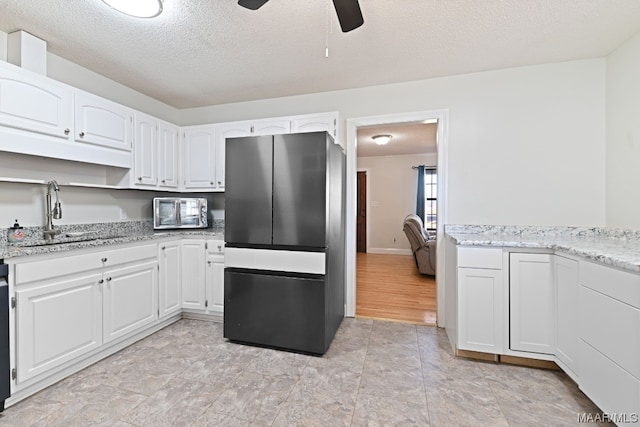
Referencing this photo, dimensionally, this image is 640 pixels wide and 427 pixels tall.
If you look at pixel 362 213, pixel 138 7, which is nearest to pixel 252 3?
pixel 138 7

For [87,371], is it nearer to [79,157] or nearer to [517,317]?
[79,157]

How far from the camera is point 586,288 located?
1612mm

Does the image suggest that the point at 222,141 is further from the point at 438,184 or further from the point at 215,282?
the point at 438,184

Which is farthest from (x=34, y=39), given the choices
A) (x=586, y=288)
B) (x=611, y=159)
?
(x=611, y=159)

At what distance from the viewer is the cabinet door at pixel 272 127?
2967 mm

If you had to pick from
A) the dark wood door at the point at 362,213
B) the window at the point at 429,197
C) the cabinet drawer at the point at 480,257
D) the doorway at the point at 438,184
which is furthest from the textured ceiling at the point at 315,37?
the dark wood door at the point at 362,213

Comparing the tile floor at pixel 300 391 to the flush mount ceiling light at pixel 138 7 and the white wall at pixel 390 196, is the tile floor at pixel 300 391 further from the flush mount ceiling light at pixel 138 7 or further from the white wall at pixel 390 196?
the white wall at pixel 390 196

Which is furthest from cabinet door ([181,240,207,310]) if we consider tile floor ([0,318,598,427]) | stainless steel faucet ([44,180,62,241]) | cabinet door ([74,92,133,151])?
cabinet door ([74,92,133,151])

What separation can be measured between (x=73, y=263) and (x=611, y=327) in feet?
10.5

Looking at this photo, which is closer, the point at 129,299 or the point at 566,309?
the point at 566,309

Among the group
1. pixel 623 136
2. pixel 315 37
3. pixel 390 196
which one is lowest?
pixel 390 196

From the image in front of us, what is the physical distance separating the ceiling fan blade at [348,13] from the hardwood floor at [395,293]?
2640 mm

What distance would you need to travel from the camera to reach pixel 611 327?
4.66 feet

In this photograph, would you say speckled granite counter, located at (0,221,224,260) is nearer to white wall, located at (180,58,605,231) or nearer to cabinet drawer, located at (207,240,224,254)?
cabinet drawer, located at (207,240,224,254)
